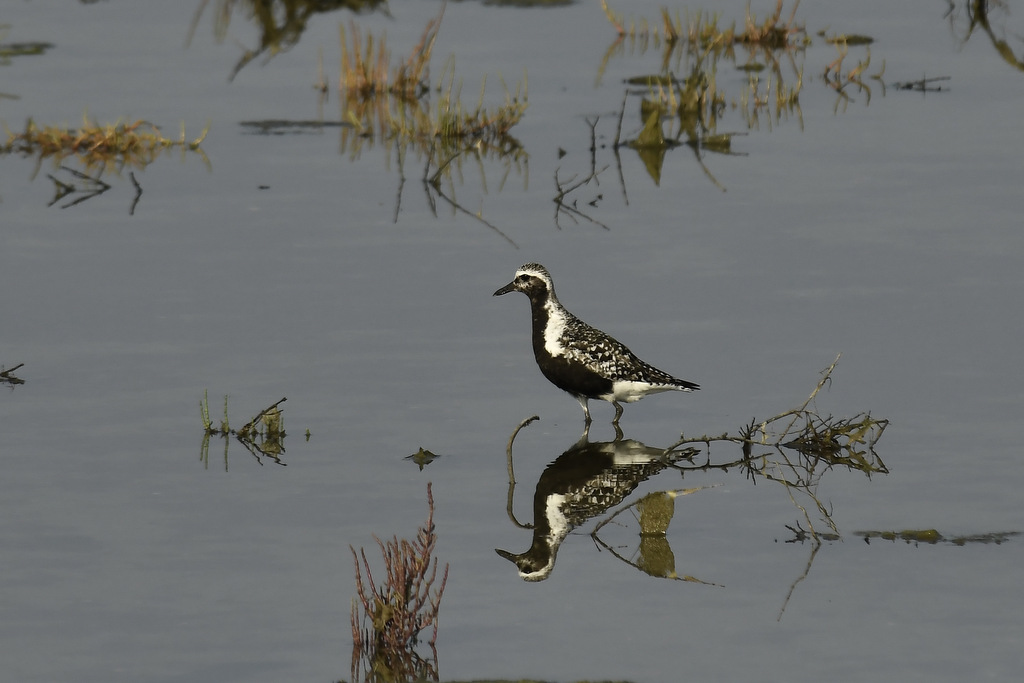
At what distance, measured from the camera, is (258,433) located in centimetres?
1220

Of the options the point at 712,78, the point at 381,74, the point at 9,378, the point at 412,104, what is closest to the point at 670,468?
the point at 9,378

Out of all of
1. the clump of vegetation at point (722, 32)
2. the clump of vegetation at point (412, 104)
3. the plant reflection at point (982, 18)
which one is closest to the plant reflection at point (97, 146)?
the clump of vegetation at point (412, 104)

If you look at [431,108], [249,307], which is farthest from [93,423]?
[431,108]

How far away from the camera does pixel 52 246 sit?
17234mm

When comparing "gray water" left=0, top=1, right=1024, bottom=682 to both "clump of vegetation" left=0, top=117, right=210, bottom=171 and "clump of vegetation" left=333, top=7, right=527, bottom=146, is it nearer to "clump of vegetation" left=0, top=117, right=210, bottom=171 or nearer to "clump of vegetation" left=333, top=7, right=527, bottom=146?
"clump of vegetation" left=0, top=117, right=210, bottom=171

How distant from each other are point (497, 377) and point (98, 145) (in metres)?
10.00

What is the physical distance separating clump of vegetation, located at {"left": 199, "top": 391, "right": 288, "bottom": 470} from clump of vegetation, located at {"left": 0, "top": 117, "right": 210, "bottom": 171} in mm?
9531

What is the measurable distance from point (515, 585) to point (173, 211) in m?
10.3

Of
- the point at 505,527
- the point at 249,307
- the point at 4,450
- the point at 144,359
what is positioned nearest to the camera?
the point at 505,527

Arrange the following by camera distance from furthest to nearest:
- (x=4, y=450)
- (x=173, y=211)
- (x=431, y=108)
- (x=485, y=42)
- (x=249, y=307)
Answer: (x=485, y=42) < (x=431, y=108) < (x=173, y=211) < (x=249, y=307) < (x=4, y=450)

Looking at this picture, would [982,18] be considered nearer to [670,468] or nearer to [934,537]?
[670,468]

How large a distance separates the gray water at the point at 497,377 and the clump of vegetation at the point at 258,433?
0.09 m

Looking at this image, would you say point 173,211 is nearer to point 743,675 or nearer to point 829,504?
point 829,504

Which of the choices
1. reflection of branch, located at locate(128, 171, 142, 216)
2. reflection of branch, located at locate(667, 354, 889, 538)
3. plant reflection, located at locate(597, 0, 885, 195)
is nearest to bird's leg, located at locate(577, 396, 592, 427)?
reflection of branch, located at locate(667, 354, 889, 538)
